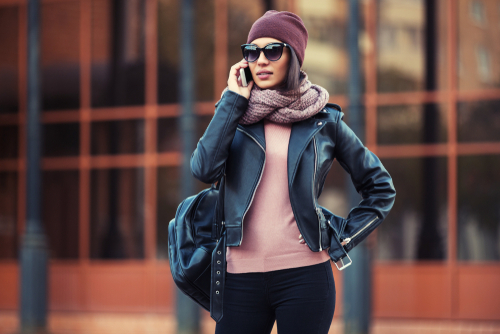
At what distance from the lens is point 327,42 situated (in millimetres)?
9297

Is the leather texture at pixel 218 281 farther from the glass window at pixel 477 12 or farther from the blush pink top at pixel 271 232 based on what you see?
the glass window at pixel 477 12

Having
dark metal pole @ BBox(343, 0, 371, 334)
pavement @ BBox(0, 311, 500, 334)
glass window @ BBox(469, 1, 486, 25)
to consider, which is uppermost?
glass window @ BBox(469, 1, 486, 25)

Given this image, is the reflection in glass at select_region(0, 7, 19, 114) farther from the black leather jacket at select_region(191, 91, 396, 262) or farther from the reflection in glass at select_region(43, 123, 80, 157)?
the black leather jacket at select_region(191, 91, 396, 262)

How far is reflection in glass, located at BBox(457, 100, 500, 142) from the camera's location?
8.59m

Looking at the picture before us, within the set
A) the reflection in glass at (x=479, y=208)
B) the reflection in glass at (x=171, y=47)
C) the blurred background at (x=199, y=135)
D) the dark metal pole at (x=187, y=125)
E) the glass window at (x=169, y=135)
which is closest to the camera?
the dark metal pole at (x=187, y=125)

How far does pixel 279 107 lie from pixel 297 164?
20 centimetres

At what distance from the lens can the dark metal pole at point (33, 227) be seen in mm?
8109

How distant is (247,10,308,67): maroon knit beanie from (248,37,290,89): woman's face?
0.02 meters

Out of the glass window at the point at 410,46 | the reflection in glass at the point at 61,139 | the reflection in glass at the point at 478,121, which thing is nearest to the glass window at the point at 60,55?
the reflection in glass at the point at 61,139

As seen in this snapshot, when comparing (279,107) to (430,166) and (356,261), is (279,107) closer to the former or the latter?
(356,261)

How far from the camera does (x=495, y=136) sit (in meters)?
8.56

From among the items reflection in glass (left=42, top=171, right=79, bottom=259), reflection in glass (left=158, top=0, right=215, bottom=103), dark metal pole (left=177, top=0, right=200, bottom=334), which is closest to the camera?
dark metal pole (left=177, top=0, right=200, bottom=334)

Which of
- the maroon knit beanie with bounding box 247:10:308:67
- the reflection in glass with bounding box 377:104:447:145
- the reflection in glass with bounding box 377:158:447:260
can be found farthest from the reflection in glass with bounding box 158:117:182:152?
the maroon knit beanie with bounding box 247:10:308:67

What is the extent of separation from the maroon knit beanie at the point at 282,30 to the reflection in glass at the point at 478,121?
6.83 metres
